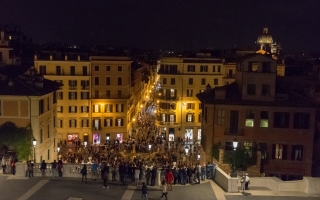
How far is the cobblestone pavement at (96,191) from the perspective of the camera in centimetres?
2762

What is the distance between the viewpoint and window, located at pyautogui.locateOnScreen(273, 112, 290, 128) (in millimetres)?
45156

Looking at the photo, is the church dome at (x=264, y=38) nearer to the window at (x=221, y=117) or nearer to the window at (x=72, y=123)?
the window at (x=72, y=123)

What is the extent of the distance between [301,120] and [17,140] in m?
27.9

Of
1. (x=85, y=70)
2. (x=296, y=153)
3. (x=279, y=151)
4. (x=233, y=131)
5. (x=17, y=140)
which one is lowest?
(x=296, y=153)

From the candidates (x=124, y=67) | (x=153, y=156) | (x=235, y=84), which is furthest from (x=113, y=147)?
(x=235, y=84)

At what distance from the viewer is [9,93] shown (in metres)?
43.6

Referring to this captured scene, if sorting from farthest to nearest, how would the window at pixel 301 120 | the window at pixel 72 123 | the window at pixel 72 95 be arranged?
the window at pixel 72 123
the window at pixel 72 95
the window at pixel 301 120

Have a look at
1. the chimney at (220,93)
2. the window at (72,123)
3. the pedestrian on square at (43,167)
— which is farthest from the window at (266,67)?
the window at (72,123)

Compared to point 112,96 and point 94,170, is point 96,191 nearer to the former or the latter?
point 94,170

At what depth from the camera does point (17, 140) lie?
4247 centimetres

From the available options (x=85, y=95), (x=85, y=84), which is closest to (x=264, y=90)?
(x=85, y=84)

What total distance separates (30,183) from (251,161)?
2165 centimetres

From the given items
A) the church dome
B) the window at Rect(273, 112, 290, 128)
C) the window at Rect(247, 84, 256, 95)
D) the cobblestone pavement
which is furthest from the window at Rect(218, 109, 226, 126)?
the church dome

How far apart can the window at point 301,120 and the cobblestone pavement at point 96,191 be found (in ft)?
52.9
